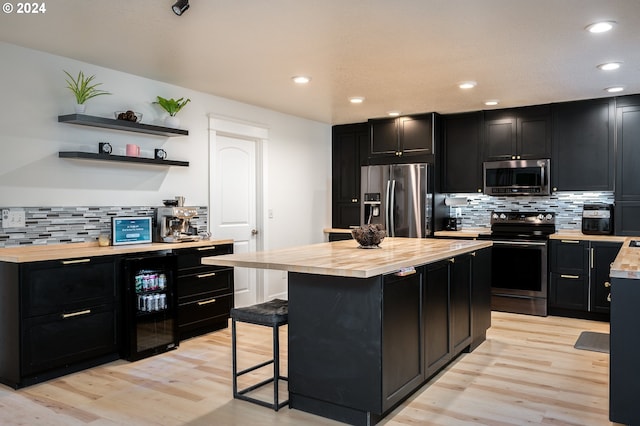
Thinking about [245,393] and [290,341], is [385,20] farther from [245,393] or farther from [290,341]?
[245,393]

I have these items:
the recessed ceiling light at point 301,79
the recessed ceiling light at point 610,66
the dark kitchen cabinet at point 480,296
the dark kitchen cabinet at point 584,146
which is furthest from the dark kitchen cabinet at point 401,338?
the dark kitchen cabinet at point 584,146

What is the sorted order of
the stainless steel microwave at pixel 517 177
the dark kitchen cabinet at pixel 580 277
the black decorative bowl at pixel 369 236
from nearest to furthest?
the black decorative bowl at pixel 369 236 → the dark kitchen cabinet at pixel 580 277 → the stainless steel microwave at pixel 517 177

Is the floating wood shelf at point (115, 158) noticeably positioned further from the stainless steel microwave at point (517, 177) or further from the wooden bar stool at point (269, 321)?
the stainless steel microwave at point (517, 177)

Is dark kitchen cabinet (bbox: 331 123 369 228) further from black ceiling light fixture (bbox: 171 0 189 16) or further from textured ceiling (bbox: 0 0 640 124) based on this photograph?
black ceiling light fixture (bbox: 171 0 189 16)

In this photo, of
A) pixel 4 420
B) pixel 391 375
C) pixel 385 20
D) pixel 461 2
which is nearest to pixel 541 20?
pixel 461 2

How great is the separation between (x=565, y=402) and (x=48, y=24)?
400cm

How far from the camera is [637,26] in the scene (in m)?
3.20

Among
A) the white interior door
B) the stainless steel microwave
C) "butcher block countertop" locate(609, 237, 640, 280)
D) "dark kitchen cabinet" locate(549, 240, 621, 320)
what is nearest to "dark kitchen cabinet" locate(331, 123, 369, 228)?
the white interior door

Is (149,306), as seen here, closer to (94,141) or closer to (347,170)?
(94,141)

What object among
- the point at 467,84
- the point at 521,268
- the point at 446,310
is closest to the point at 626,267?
the point at 446,310

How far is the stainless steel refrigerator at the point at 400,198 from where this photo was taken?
599 centimetres

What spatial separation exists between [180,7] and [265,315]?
1813 mm

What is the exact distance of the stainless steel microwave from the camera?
221 inches

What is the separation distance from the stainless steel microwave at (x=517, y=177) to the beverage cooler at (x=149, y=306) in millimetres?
3792
